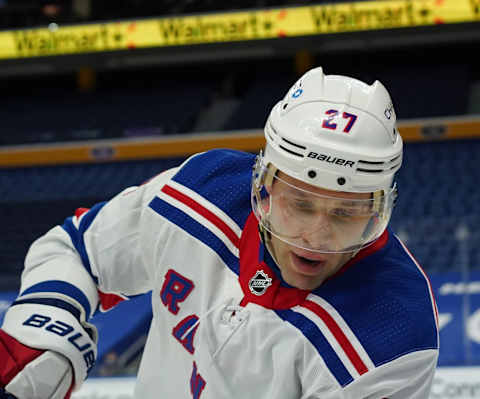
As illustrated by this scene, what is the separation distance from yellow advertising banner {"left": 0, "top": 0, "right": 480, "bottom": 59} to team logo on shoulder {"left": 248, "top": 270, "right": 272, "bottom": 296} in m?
6.72

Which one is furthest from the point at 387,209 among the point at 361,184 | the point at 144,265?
the point at 144,265

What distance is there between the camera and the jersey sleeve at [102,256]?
1.33 meters

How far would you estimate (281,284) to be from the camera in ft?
3.84

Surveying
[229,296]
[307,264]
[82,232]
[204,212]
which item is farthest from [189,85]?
[307,264]

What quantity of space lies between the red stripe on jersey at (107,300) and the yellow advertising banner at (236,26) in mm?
6636

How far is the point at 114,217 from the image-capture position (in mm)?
1378

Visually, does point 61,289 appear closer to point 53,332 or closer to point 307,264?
point 53,332

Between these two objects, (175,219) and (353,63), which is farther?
(353,63)

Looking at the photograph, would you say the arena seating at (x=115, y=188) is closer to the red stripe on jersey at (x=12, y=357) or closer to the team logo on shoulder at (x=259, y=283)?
the team logo on shoulder at (x=259, y=283)

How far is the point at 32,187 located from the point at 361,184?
7508mm

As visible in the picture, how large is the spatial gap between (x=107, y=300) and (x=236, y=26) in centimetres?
694

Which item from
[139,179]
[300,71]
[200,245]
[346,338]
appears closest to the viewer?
[346,338]

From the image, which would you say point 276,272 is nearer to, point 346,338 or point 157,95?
point 346,338

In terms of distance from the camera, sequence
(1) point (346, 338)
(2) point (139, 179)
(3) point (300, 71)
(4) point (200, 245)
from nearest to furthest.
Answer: (1) point (346, 338), (4) point (200, 245), (2) point (139, 179), (3) point (300, 71)
